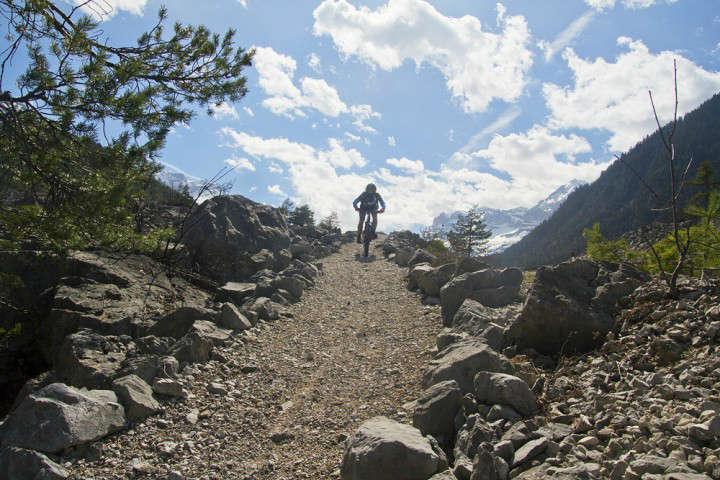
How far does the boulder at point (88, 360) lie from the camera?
650 centimetres

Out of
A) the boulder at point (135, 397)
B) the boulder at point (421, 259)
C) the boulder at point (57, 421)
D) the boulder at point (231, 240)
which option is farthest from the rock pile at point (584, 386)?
the boulder at point (421, 259)

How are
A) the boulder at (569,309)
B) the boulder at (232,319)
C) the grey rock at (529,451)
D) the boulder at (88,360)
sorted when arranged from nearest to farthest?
1. the grey rock at (529,451)
2. the boulder at (88,360)
3. the boulder at (569,309)
4. the boulder at (232,319)

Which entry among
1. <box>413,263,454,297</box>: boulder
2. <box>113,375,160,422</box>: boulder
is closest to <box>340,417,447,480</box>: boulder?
<box>113,375,160,422</box>: boulder

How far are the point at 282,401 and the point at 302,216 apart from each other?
25.2 m

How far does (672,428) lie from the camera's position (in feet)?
13.1

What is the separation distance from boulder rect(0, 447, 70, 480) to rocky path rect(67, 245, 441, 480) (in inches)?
9.7

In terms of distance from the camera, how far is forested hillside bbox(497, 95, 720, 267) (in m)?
121

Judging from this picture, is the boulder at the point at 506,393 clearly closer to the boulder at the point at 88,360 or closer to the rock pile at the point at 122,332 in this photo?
the rock pile at the point at 122,332

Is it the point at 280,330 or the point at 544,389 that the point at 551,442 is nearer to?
the point at 544,389

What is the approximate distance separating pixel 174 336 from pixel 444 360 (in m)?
4.97

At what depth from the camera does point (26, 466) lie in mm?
4645

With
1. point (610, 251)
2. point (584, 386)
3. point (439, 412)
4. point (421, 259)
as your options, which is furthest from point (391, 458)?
point (421, 259)

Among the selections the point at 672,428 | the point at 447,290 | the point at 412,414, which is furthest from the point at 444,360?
the point at 447,290

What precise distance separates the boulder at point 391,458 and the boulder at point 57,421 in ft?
9.70
